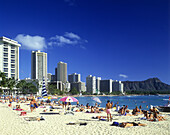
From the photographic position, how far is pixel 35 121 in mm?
13180

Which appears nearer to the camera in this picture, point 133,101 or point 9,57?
point 133,101

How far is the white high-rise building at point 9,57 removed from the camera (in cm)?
9650

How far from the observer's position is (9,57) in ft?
324

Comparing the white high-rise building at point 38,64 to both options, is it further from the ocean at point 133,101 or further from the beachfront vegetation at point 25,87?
the ocean at point 133,101

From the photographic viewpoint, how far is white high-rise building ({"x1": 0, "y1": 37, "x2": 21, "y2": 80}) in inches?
3799

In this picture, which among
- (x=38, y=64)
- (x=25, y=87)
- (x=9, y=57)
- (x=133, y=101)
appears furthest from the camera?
(x=38, y=64)

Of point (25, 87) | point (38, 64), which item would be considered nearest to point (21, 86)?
point (25, 87)

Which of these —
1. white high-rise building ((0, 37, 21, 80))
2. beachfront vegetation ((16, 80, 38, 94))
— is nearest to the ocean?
beachfront vegetation ((16, 80, 38, 94))

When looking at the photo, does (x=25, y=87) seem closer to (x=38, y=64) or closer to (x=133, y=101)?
(x=133, y=101)

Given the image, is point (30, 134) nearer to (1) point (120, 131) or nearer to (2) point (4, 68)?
(1) point (120, 131)

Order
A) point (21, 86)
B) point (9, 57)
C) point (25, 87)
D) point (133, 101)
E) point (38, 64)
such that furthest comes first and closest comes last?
point (38, 64) < point (25, 87) < point (9, 57) < point (21, 86) < point (133, 101)

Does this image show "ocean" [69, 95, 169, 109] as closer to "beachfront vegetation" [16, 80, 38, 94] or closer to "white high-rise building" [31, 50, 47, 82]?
"beachfront vegetation" [16, 80, 38, 94]

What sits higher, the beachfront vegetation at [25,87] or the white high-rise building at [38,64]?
the white high-rise building at [38,64]

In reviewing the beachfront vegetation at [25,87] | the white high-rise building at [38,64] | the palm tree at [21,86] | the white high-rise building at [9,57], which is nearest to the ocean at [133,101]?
the palm tree at [21,86]
